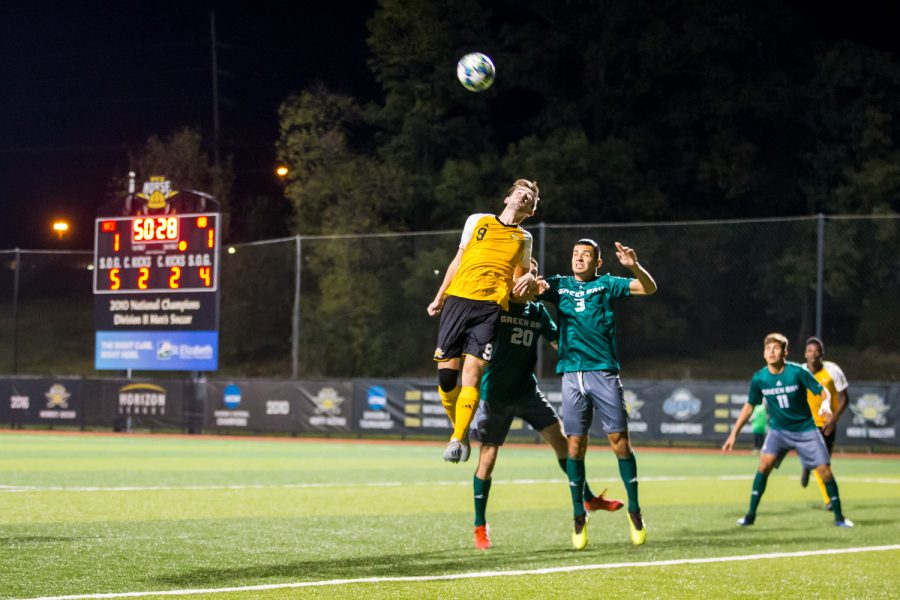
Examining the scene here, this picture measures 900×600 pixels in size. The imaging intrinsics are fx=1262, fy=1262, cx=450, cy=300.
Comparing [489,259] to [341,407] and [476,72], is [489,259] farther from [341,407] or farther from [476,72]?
[341,407]

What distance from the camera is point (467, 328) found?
9.40 m

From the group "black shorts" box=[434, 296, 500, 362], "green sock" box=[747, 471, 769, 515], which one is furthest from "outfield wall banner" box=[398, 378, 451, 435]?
"black shorts" box=[434, 296, 500, 362]

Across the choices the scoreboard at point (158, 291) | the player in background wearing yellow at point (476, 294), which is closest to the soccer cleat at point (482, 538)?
the player in background wearing yellow at point (476, 294)

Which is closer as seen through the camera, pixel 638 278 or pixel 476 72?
pixel 638 278

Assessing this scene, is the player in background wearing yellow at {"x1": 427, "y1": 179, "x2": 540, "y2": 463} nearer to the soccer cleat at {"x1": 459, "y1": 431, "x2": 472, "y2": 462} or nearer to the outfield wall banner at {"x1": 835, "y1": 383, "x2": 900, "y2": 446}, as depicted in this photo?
the soccer cleat at {"x1": 459, "y1": 431, "x2": 472, "y2": 462}

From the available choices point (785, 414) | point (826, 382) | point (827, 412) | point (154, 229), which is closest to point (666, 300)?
point (154, 229)

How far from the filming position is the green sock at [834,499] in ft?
39.6

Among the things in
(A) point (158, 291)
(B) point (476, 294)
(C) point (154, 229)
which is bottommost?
(B) point (476, 294)

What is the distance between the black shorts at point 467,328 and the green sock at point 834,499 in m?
4.69

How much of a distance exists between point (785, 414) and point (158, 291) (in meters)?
21.2

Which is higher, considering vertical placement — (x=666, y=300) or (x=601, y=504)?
(x=666, y=300)

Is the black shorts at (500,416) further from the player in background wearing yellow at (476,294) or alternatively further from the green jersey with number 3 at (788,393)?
the green jersey with number 3 at (788,393)

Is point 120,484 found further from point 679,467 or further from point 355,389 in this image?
point 355,389

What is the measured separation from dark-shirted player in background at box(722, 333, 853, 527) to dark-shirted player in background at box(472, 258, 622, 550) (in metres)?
2.88
